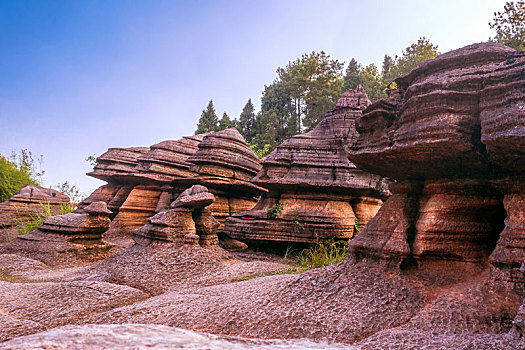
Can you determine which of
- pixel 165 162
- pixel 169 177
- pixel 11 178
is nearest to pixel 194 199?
pixel 169 177

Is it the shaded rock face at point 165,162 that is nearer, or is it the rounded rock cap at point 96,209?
the rounded rock cap at point 96,209

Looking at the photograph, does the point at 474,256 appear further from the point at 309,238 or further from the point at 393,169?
the point at 309,238

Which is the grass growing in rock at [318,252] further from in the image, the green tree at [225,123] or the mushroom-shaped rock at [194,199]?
the green tree at [225,123]

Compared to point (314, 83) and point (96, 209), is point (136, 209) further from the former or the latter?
point (314, 83)

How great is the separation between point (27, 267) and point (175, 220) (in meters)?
3.21

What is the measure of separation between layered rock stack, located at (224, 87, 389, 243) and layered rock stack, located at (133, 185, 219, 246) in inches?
32.0

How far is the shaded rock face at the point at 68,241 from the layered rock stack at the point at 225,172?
2987 millimetres

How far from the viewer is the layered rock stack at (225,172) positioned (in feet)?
34.3

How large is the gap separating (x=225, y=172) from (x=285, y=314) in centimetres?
806

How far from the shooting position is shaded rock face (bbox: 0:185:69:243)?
38.6ft

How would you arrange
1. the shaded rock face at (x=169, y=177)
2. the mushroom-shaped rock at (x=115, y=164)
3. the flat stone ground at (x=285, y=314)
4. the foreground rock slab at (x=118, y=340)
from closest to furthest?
the foreground rock slab at (x=118, y=340) → the flat stone ground at (x=285, y=314) → the shaded rock face at (x=169, y=177) → the mushroom-shaped rock at (x=115, y=164)

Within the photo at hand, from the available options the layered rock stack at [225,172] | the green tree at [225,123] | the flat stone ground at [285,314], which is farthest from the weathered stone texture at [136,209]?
the green tree at [225,123]

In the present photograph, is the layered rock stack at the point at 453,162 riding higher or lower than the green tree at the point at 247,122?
lower

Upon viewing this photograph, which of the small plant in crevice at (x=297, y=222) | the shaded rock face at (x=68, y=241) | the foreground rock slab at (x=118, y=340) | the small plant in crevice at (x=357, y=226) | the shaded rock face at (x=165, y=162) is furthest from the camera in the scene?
the shaded rock face at (x=165, y=162)
